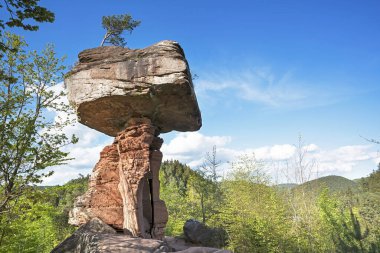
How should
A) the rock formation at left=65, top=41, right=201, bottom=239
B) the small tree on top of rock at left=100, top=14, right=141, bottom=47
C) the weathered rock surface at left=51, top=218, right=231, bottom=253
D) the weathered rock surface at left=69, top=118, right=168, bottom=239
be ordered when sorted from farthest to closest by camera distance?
1. the small tree on top of rock at left=100, top=14, right=141, bottom=47
2. the weathered rock surface at left=69, top=118, right=168, bottom=239
3. the rock formation at left=65, top=41, right=201, bottom=239
4. the weathered rock surface at left=51, top=218, right=231, bottom=253

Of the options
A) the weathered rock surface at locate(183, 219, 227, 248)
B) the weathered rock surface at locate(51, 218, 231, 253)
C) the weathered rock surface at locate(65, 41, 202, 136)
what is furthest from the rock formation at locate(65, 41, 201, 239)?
the weathered rock surface at locate(183, 219, 227, 248)

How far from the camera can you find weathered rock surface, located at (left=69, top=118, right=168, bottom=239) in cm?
1203

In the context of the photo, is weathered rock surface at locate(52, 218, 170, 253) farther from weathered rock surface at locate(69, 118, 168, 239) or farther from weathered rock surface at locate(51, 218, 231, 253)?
weathered rock surface at locate(69, 118, 168, 239)

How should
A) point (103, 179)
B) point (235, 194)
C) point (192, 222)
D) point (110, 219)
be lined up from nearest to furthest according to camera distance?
point (110, 219) → point (103, 179) → point (192, 222) → point (235, 194)

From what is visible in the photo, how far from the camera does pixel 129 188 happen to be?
12.1 m

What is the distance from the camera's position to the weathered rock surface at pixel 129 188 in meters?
12.0

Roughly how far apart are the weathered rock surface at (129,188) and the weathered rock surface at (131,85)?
38.0 inches

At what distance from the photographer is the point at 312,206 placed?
23.9 metres

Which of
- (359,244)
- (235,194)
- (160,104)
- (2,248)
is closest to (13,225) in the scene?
(2,248)

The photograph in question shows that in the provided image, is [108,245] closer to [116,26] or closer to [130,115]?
[130,115]

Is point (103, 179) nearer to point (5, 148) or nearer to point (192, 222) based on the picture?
point (5, 148)

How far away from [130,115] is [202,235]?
1353 cm

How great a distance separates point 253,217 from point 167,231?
11.6 m

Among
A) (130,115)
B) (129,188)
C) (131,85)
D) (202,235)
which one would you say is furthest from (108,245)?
(202,235)
